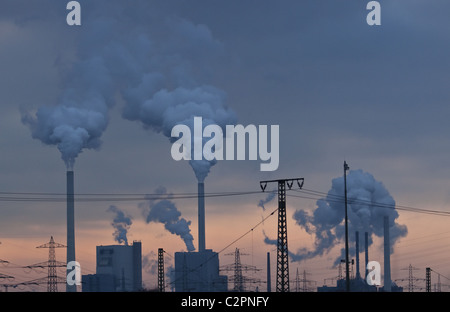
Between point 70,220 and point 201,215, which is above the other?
point 201,215

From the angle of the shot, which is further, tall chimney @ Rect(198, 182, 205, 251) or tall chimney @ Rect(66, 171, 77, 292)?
tall chimney @ Rect(198, 182, 205, 251)

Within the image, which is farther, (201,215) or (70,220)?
(201,215)

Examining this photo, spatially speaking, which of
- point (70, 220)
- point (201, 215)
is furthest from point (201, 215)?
point (70, 220)

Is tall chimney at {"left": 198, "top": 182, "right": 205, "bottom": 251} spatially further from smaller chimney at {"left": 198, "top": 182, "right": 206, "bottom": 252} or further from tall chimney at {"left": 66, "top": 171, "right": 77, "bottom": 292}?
tall chimney at {"left": 66, "top": 171, "right": 77, "bottom": 292}

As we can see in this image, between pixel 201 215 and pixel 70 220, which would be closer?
pixel 70 220

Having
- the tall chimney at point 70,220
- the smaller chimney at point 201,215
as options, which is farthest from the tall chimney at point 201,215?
the tall chimney at point 70,220

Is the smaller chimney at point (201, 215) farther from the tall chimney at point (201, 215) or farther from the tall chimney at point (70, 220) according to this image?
the tall chimney at point (70, 220)

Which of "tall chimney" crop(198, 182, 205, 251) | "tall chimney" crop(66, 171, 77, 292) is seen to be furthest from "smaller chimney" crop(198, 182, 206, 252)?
"tall chimney" crop(66, 171, 77, 292)

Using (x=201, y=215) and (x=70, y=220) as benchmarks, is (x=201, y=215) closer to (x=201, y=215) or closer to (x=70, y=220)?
(x=201, y=215)

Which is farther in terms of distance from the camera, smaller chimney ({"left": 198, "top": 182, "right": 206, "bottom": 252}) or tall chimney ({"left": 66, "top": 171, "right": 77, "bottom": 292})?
smaller chimney ({"left": 198, "top": 182, "right": 206, "bottom": 252})

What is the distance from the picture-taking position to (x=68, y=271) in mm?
184125

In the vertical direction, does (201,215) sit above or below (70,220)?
above
